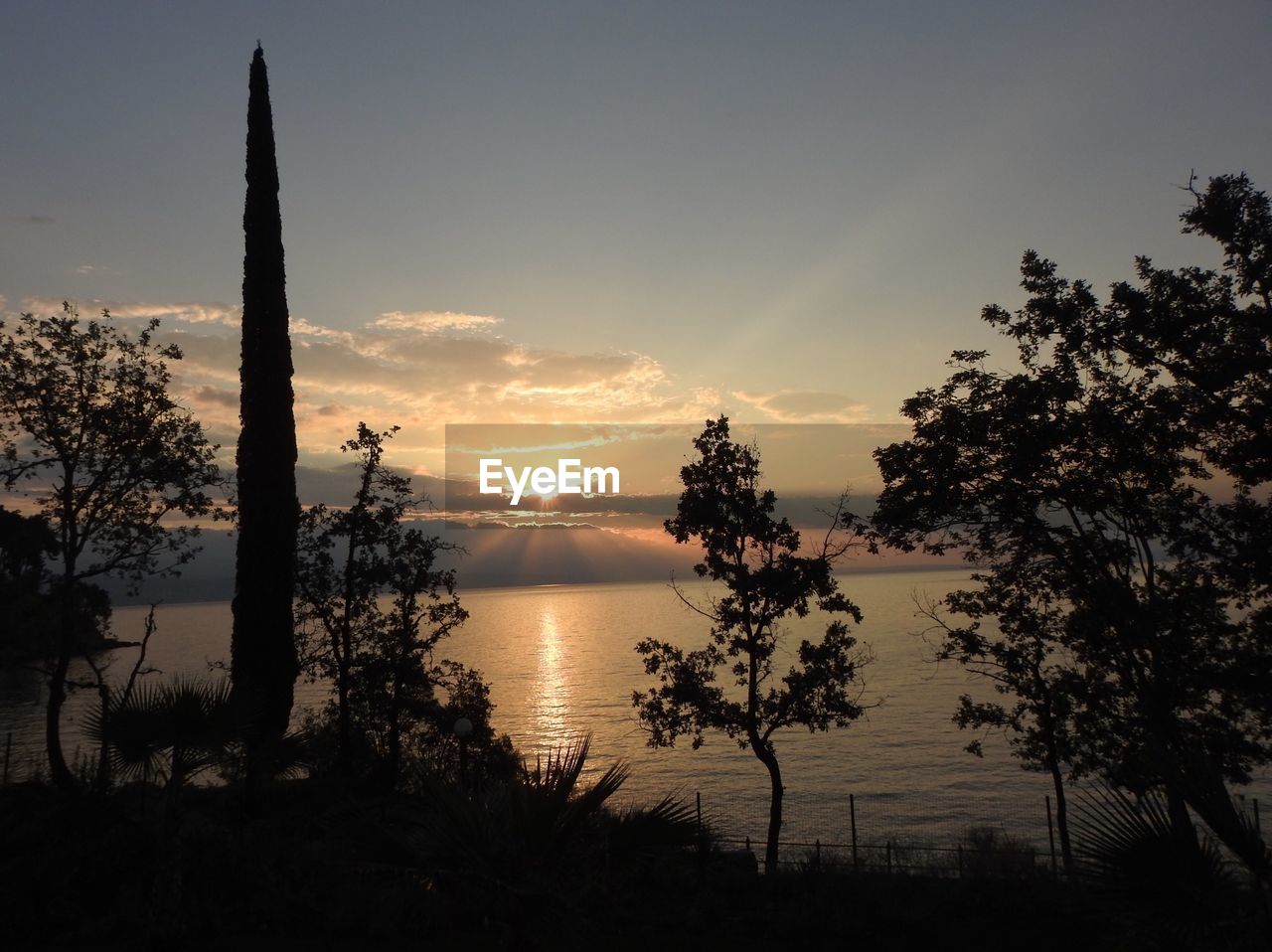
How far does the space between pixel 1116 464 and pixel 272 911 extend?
1585cm

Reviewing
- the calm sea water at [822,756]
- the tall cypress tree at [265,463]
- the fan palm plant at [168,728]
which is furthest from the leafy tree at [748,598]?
the fan palm plant at [168,728]

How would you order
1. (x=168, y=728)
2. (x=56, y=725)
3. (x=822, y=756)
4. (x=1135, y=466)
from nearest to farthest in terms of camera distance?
(x=168, y=728)
(x=1135, y=466)
(x=56, y=725)
(x=822, y=756)

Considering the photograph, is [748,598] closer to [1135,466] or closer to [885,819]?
[1135,466]

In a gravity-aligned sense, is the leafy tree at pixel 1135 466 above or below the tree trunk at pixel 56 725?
above

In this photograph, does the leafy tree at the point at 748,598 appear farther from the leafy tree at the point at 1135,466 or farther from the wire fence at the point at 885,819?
the wire fence at the point at 885,819

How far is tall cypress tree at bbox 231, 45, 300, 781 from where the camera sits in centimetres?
2097

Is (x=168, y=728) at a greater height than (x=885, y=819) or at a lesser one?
greater

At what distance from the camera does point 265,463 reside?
70.5 ft

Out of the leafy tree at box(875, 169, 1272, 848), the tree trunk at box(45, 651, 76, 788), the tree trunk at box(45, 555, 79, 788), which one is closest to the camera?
the leafy tree at box(875, 169, 1272, 848)

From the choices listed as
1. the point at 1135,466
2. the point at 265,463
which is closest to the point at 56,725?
the point at 265,463

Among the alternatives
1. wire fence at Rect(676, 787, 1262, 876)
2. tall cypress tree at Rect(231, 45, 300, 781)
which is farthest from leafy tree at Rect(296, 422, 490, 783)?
wire fence at Rect(676, 787, 1262, 876)

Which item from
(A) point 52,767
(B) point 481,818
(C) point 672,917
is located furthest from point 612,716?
(B) point 481,818

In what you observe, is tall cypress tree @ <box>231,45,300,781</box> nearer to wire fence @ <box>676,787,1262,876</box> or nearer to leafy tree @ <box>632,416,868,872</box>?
leafy tree @ <box>632,416,868,872</box>

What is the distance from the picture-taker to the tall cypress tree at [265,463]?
68.8ft
